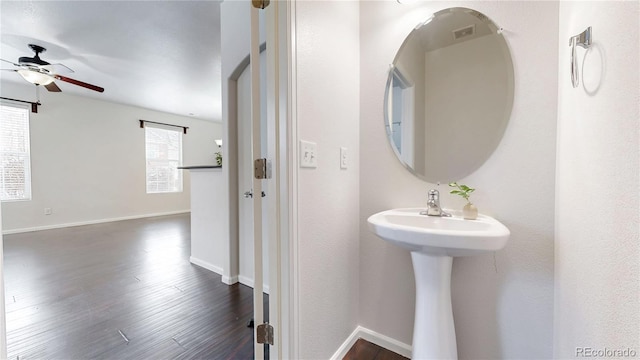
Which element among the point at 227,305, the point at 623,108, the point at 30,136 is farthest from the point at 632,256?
the point at 30,136

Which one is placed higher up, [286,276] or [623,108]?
[623,108]

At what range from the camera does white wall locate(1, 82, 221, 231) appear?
4.10m

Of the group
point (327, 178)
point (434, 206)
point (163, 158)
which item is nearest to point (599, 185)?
point (434, 206)

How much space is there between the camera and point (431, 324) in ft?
3.49

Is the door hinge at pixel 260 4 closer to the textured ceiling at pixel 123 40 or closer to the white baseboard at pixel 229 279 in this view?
the textured ceiling at pixel 123 40

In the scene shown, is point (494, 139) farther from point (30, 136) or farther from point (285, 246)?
point (30, 136)

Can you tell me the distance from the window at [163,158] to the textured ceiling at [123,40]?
1.50 m

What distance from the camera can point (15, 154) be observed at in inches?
155

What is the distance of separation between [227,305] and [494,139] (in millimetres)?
2024

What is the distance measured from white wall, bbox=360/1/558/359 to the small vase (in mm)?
103

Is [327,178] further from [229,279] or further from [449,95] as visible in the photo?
[229,279]

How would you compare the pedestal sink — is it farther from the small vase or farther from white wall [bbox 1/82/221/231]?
white wall [bbox 1/82/221/231]

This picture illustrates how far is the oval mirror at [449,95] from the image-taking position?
1134 mm

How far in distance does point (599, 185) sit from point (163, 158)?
683cm
